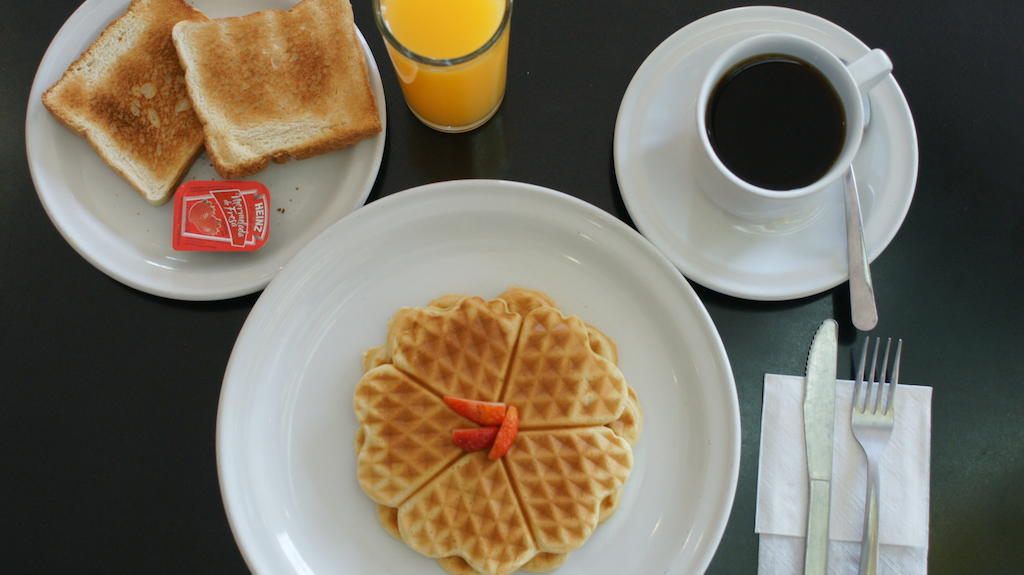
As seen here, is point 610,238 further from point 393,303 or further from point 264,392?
point 264,392

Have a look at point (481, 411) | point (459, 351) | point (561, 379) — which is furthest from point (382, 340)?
point (561, 379)

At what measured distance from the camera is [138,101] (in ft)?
6.23

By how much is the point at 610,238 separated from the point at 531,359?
328 millimetres

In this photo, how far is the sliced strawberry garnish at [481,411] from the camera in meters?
1.59

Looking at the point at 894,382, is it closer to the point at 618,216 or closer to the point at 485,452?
the point at 618,216

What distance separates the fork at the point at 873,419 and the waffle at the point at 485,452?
1.75 feet

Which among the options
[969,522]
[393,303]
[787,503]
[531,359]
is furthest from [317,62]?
[969,522]

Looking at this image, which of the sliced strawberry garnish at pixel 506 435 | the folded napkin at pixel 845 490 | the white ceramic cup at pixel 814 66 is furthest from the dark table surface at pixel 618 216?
the sliced strawberry garnish at pixel 506 435

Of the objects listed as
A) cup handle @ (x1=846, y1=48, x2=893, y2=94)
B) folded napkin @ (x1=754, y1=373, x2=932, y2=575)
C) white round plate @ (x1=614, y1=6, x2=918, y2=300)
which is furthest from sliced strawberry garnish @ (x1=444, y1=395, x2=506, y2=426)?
cup handle @ (x1=846, y1=48, x2=893, y2=94)

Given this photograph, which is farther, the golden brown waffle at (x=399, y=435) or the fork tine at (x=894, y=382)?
the fork tine at (x=894, y=382)

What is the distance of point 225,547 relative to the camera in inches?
71.4

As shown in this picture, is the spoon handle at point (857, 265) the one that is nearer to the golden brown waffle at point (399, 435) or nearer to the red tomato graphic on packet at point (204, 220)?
the golden brown waffle at point (399, 435)

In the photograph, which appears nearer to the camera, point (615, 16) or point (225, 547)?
point (225, 547)

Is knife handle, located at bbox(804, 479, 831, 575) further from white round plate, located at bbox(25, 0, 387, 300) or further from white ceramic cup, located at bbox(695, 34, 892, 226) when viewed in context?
white round plate, located at bbox(25, 0, 387, 300)
